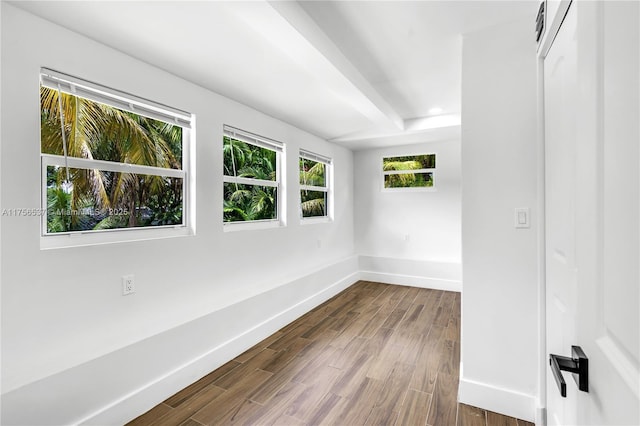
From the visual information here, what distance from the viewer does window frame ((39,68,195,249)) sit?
172 centimetres

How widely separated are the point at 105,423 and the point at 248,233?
1792mm

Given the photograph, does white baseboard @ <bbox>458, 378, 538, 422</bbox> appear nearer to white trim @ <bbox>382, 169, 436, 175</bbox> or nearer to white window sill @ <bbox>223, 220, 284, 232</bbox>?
white window sill @ <bbox>223, 220, 284, 232</bbox>

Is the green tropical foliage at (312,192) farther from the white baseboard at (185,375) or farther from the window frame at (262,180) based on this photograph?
the white baseboard at (185,375)

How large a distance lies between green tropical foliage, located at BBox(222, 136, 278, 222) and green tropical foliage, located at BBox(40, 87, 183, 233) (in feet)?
1.70

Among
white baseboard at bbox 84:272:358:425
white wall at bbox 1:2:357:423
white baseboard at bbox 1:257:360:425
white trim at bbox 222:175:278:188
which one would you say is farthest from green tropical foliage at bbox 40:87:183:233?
white baseboard at bbox 84:272:358:425

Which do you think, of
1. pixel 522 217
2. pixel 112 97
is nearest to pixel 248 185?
pixel 112 97

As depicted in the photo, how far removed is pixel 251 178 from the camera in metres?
3.26

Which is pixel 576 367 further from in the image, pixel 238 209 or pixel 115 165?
pixel 238 209

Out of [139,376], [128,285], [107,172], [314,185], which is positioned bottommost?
[139,376]

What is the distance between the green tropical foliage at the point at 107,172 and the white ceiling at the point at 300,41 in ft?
1.49

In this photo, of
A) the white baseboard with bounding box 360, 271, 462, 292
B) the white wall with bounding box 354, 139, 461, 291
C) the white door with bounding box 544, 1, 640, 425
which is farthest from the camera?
the white wall with bounding box 354, 139, 461, 291

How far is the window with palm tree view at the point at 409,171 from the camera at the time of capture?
191 inches

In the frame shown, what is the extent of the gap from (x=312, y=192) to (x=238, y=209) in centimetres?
161

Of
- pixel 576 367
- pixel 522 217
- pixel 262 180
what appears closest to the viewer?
pixel 576 367
